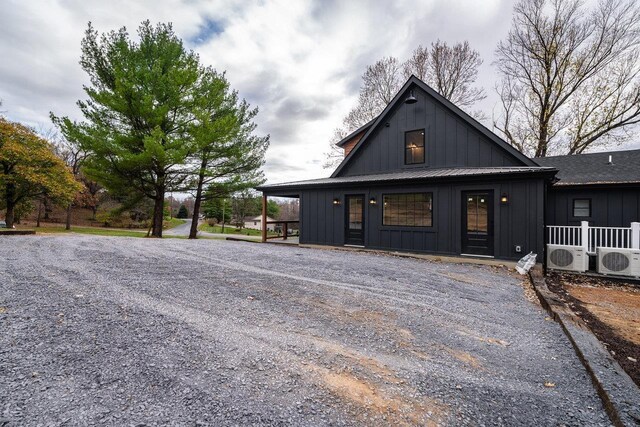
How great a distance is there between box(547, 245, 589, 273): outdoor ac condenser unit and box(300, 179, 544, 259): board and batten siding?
23.2 inches

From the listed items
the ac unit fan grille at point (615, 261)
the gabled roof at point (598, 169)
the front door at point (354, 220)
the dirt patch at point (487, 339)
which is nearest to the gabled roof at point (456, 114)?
the front door at point (354, 220)

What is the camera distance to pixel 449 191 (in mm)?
8203

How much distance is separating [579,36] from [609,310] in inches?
673

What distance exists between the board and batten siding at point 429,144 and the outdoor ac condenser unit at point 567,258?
2.76 m

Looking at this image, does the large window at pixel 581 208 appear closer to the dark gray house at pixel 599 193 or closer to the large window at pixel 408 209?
the dark gray house at pixel 599 193

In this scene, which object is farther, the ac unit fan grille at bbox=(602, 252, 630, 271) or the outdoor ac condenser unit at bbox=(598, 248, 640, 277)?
the ac unit fan grille at bbox=(602, 252, 630, 271)

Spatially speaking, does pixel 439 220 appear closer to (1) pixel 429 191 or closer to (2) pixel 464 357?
(1) pixel 429 191

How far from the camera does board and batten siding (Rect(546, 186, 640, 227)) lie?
8.46 meters

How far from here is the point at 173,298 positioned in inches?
145

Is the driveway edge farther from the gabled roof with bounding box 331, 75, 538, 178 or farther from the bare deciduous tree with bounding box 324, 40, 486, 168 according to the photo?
the bare deciduous tree with bounding box 324, 40, 486, 168

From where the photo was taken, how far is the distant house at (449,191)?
7402 mm

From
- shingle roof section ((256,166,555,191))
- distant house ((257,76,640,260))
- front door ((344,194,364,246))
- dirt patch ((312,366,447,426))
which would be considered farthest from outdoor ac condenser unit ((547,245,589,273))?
dirt patch ((312,366,447,426))

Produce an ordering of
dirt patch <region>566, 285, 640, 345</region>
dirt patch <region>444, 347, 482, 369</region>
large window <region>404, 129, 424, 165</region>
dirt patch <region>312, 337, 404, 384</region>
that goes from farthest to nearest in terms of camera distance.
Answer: large window <region>404, 129, 424, 165</region> → dirt patch <region>566, 285, 640, 345</region> → dirt patch <region>444, 347, 482, 369</region> → dirt patch <region>312, 337, 404, 384</region>

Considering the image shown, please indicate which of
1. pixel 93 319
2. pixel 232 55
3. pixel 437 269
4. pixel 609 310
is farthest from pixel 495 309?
pixel 232 55
